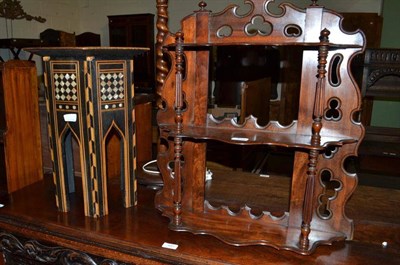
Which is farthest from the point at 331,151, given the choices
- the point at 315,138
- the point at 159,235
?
the point at 159,235

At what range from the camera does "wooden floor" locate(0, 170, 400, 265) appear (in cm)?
110

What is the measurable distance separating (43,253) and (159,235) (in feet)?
1.45

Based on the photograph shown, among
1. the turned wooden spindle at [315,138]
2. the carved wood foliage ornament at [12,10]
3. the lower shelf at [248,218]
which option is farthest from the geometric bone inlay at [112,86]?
the carved wood foliage ornament at [12,10]

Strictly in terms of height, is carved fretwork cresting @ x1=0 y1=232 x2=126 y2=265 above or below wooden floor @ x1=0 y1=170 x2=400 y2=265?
below

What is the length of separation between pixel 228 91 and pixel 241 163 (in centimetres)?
176

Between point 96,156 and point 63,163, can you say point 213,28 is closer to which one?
point 96,156

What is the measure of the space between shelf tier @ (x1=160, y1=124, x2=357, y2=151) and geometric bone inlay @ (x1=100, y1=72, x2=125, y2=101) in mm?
191

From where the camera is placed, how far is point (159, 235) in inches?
47.9

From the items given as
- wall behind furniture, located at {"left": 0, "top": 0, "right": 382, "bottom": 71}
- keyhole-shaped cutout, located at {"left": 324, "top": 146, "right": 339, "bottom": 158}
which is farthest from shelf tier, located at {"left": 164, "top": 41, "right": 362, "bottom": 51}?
wall behind furniture, located at {"left": 0, "top": 0, "right": 382, "bottom": 71}

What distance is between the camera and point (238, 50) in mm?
4492

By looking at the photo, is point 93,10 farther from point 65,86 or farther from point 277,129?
point 277,129

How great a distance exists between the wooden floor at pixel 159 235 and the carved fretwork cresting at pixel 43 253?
2cm

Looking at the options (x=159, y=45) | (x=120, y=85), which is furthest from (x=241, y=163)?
(x=120, y=85)

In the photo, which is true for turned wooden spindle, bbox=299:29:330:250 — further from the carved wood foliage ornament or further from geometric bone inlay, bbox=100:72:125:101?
the carved wood foliage ornament
